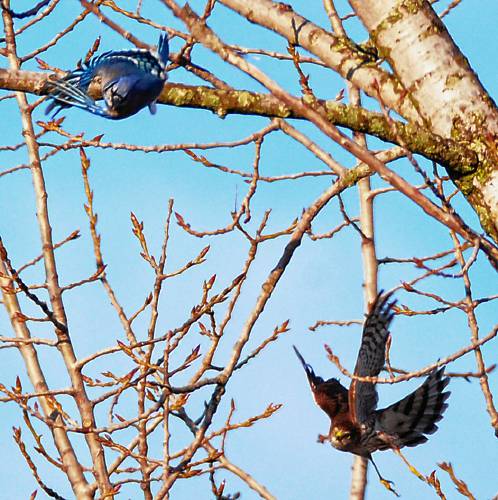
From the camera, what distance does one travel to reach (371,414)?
568cm

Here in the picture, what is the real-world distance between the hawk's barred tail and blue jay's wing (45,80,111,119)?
9.28 feet

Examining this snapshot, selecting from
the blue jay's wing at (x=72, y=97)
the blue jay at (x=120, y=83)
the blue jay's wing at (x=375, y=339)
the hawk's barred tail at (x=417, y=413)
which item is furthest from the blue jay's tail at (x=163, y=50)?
the hawk's barred tail at (x=417, y=413)

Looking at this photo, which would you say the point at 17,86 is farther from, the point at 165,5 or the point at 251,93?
the point at 165,5

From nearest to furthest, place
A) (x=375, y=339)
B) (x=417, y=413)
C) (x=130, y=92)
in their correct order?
1. (x=130, y=92)
2. (x=375, y=339)
3. (x=417, y=413)

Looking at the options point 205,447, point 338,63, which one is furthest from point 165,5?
point 205,447

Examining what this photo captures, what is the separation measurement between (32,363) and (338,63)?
9.47 feet

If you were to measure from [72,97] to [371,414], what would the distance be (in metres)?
3.09

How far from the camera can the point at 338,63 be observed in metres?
4.07

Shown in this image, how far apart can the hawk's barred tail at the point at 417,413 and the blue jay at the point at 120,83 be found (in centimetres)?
278

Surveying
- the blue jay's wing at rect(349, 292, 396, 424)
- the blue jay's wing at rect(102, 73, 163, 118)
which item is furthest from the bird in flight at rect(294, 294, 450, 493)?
the blue jay's wing at rect(102, 73, 163, 118)

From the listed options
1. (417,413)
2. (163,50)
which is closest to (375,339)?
(417,413)

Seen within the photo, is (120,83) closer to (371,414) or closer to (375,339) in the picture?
(375,339)

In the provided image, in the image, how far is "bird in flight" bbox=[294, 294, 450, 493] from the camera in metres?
5.48

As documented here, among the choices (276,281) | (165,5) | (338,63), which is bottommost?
(165,5)
